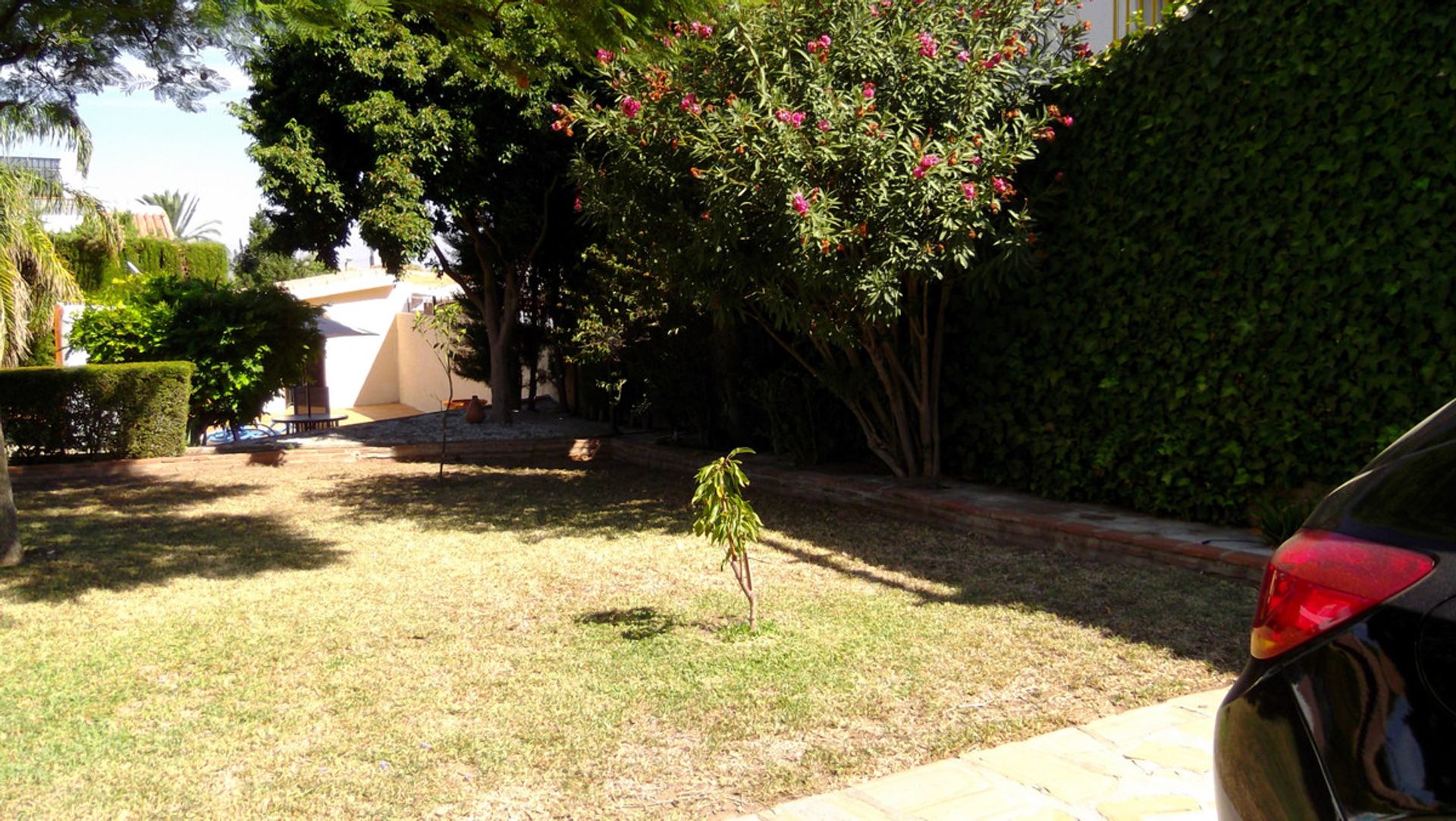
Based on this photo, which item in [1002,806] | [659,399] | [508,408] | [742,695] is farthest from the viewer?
[508,408]

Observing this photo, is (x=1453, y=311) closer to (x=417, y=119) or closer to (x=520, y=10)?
(x=520, y=10)

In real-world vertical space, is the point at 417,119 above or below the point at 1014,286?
above

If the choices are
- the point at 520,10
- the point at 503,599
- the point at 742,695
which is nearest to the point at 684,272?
the point at 520,10

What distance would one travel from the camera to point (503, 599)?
252 inches

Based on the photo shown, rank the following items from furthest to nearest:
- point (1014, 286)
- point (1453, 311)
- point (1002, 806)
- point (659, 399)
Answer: point (659, 399) < point (1014, 286) < point (1453, 311) < point (1002, 806)

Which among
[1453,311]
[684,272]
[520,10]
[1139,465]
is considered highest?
[520,10]

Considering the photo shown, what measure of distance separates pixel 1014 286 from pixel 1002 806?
5465 millimetres

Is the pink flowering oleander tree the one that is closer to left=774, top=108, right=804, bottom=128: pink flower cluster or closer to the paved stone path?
left=774, top=108, right=804, bottom=128: pink flower cluster

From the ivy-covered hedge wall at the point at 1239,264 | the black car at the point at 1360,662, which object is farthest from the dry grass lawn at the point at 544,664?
the black car at the point at 1360,662

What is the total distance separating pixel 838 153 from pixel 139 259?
23845mm

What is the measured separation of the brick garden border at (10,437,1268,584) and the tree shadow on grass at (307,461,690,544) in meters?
0.91

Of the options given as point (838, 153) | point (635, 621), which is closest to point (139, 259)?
point (838, 153)

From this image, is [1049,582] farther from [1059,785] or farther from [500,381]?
[500,381]

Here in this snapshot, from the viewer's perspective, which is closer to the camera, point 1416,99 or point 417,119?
point 1416,99
